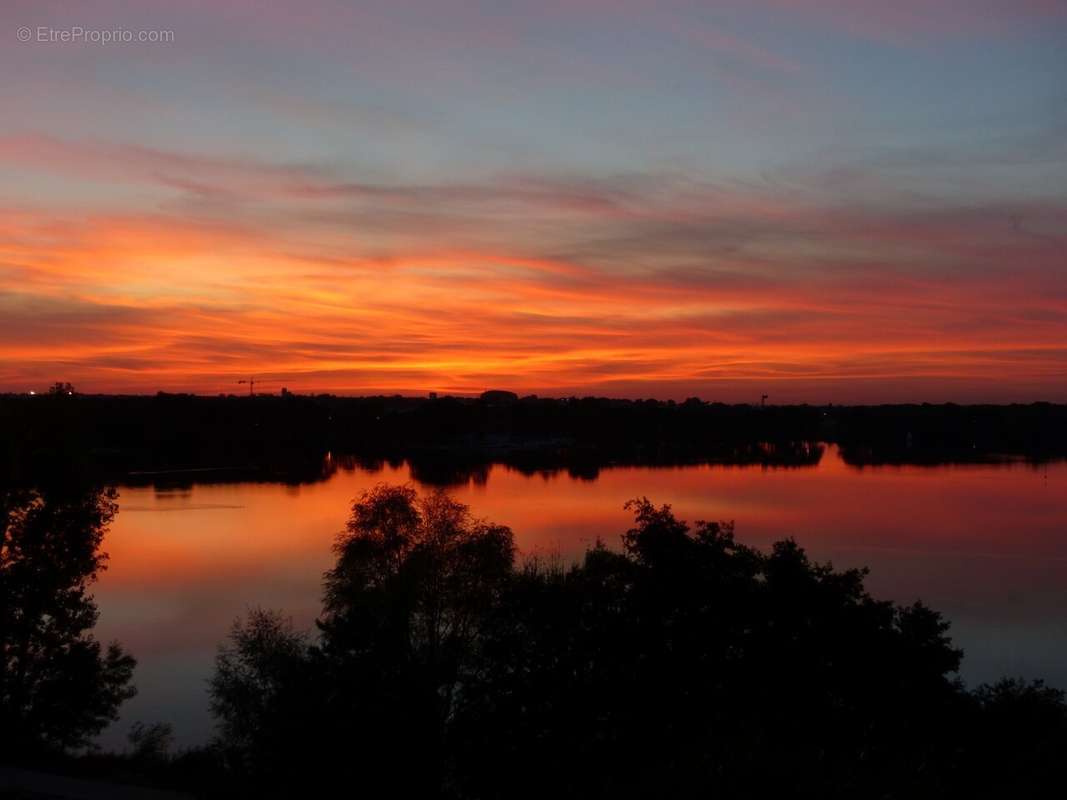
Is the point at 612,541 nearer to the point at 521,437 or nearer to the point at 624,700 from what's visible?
the point at 624,700

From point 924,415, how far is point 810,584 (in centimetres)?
6838

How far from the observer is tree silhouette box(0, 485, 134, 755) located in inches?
362

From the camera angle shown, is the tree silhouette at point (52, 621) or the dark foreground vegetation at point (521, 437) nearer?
the tree silhouette at point (52, 621)

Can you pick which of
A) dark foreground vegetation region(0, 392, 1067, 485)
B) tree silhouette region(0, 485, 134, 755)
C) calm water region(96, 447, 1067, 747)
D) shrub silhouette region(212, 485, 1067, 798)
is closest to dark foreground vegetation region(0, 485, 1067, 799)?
shrub silhouette region(212, 485, 1067, 798)

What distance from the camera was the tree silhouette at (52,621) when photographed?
920 cm

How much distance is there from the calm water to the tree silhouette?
1685 mm

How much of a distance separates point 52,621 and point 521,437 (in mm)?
55379

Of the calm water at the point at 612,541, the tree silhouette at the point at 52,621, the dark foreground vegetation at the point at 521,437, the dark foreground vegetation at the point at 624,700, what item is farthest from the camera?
the dark foreground vegetation at the point at 521,437

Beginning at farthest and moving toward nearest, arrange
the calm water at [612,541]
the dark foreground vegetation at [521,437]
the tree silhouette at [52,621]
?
1. the dark foreground vegetation at [521,437]
2. the calm water at [612,541]
3. the tree silhouette at [52,621]

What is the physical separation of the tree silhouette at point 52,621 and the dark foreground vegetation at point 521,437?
86.8 ft

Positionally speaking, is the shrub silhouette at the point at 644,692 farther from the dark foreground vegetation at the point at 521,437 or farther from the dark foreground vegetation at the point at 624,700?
the dark foreground vegetation at the point at 521,437

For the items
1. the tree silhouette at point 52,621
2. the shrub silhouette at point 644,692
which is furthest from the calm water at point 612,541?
the tree silhouette at point 52,621

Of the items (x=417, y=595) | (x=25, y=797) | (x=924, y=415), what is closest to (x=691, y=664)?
(x=25, y=797)

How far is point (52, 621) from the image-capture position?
9617 millimetres
